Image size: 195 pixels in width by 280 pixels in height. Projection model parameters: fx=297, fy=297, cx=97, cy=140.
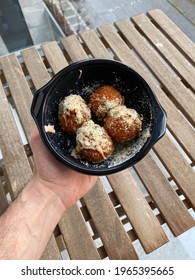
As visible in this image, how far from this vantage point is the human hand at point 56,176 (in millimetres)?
688

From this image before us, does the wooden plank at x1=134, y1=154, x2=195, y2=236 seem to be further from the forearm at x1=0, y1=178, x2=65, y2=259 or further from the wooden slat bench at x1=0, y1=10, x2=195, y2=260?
the forearm at x1=0, y1=178, x2=65, y2=259

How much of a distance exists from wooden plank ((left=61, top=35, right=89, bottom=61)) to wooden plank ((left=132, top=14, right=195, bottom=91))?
0.28 metres

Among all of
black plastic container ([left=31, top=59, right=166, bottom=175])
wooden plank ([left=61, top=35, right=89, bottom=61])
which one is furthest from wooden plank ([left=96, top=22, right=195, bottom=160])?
black plastic container ([left=31, top=59, right=166, bottom=175])

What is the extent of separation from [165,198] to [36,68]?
654 millimetres

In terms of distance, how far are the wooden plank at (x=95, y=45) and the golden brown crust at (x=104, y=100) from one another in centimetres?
48

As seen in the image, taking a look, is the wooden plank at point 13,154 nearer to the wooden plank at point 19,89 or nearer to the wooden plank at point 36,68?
the wooden plank at point 19,89

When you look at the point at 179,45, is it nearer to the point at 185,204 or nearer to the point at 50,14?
the point at 185,204

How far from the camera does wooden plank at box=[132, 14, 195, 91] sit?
1107 mm

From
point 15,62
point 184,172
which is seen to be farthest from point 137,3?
point 184,172

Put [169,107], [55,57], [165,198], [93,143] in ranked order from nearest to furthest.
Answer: [93,143] < [165,198] < [169,107] < [55,57]

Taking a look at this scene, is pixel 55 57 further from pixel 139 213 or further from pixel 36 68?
pixel 139 213

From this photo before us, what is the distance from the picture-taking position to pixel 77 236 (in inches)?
31.0

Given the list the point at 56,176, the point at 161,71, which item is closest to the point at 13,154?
the point at 56,176

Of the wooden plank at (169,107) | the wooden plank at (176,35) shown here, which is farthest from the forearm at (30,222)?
the wooden plank at (176,35)
